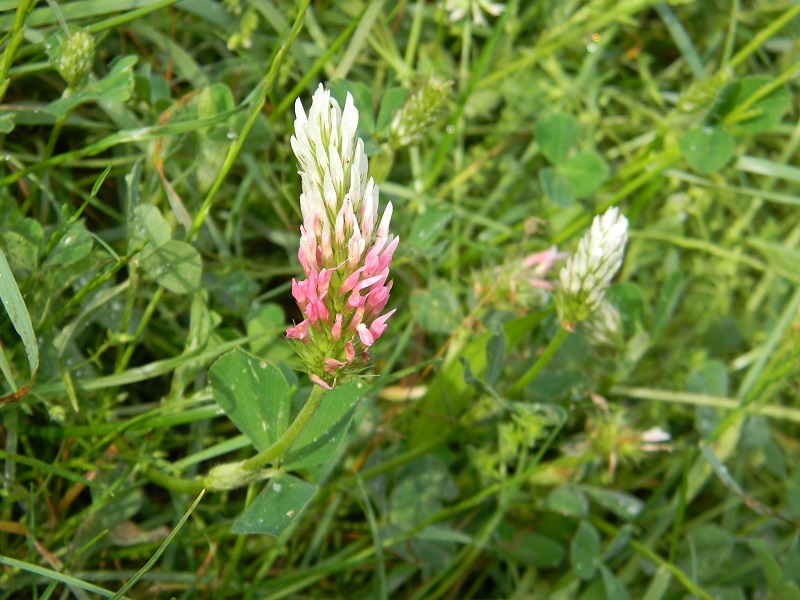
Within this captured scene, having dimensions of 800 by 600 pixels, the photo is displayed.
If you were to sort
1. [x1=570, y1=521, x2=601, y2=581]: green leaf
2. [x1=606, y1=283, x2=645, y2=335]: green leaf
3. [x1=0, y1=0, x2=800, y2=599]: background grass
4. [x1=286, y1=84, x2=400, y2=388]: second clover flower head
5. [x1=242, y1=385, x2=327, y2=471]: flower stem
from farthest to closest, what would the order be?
[x1=606, y1=283, x2=645, y2=335]: green leaf
[x1=570, y1=521, x2=601, y2=581]: green leaf
[x1=0, y1=0, x2=800, y2=599]: background grass
[x1=242, y1=385, x2=327, y2=471]: flower stem
[x1=286, y1=84, x2=400, y2=388]: second clover flower head

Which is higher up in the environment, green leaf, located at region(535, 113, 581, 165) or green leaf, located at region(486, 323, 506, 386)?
green leaf, located at region(535, 113, 581, 165)

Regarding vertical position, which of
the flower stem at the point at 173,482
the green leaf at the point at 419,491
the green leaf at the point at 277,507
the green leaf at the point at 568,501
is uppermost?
the green leaf at the point at 277,507

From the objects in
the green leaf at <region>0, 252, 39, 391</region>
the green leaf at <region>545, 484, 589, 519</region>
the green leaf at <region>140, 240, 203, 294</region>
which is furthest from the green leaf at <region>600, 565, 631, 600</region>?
the green leaf at <region>0, 252, 39, 391</region>

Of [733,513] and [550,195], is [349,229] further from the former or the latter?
[733,513]

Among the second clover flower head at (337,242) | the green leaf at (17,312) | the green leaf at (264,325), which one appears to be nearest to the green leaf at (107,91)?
the green leaf at (17,312)

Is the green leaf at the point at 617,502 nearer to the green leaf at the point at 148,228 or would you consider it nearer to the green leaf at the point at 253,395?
the green leaf at the point at 253,395

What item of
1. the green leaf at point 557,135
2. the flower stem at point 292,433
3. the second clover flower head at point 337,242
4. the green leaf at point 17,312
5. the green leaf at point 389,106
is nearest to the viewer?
the second clover flower head at point 337,242

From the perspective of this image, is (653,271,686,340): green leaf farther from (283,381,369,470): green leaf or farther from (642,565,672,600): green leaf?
(283,381,369,470): green leaf

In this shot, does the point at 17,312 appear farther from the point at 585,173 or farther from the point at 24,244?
the point at 585,173
